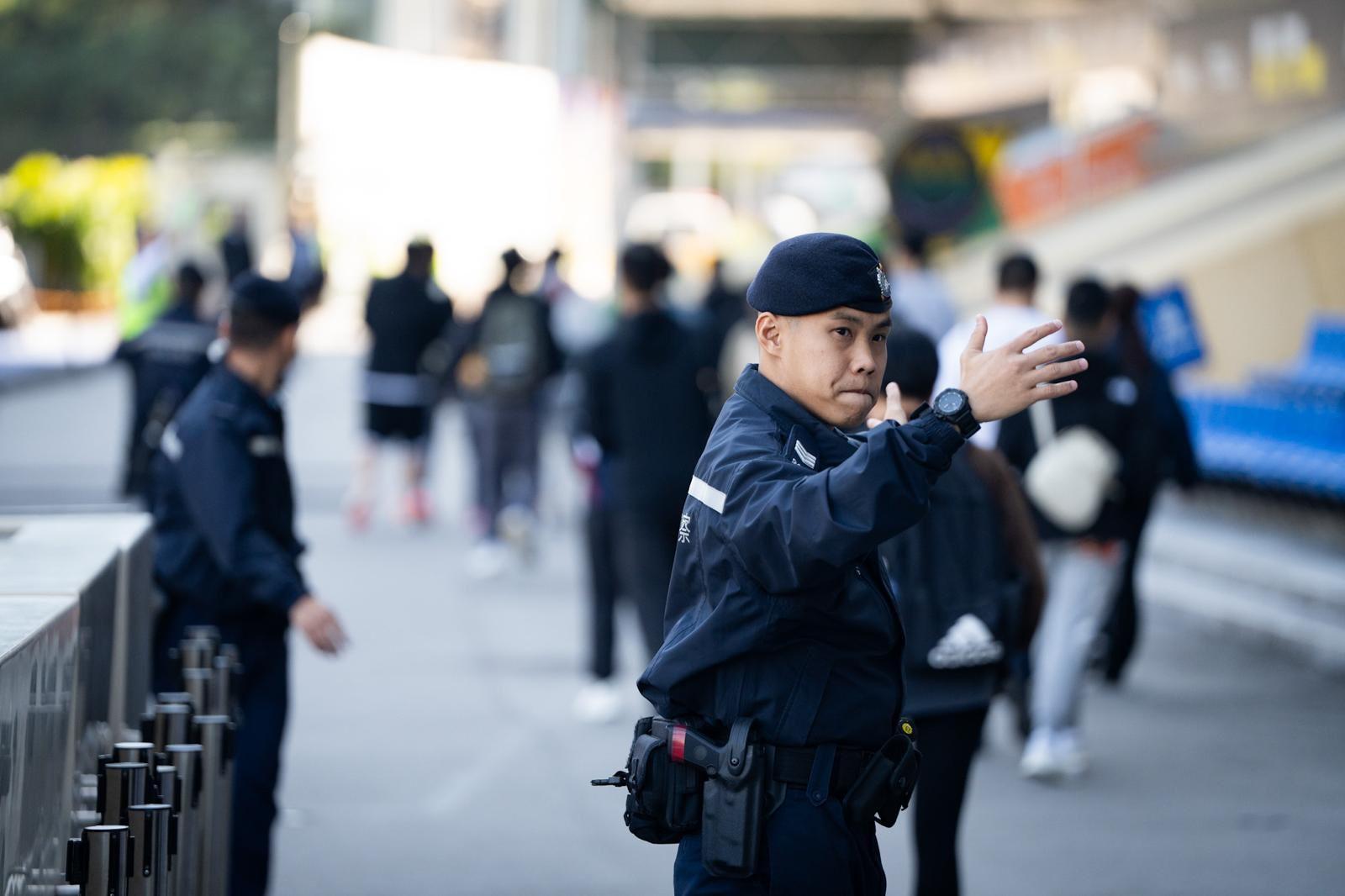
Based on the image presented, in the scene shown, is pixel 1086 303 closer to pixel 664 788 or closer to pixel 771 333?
pixel 771 333

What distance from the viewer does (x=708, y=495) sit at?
347 cm

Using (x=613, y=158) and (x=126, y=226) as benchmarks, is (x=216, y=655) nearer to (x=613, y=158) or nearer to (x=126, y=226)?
(x=613, y=158)

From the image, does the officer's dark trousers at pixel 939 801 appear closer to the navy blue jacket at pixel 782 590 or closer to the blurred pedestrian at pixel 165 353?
the navy blue jacket at pixel 782 590

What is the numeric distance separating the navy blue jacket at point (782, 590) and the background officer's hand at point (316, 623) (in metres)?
2.00

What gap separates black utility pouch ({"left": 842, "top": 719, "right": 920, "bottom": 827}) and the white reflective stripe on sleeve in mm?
556

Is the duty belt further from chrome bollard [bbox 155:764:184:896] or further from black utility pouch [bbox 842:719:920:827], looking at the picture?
chrome bollard [bbox 155:764:184:896]

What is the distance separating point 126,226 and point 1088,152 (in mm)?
20908

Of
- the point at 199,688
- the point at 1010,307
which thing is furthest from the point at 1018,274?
the point at 199,688

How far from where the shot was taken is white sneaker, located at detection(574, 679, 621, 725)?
359 inches

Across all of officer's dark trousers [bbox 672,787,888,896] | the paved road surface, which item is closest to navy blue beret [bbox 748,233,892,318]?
officer's dark trousers [bbox 672,787,888,896]

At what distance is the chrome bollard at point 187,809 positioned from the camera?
14.4ft

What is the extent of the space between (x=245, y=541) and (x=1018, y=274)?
3.94m

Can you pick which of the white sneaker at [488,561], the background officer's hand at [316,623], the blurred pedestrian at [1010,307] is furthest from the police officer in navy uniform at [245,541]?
the white sneaker at [488,561]

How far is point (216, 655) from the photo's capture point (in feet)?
18.1
